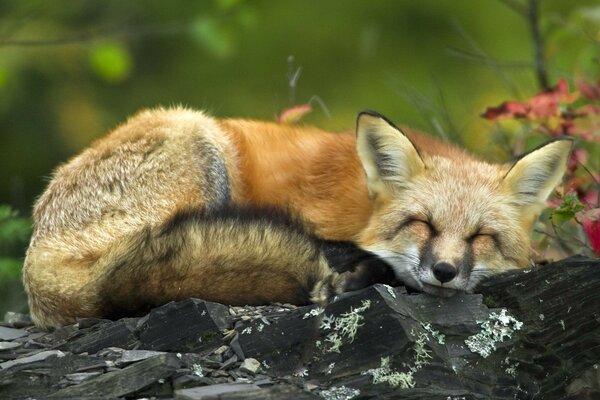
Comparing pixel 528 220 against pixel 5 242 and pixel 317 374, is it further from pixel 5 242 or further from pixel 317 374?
pixel 5 242

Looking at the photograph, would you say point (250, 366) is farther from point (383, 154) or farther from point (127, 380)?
point (383, 154)

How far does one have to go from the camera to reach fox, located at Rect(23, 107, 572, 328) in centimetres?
487

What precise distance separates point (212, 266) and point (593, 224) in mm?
Result: 2162

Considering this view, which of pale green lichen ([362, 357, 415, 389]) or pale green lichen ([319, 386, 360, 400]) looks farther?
pale green lichen ([362, 357, 415, 389])

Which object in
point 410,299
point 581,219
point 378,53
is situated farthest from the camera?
point 378,53

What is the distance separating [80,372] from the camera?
4465 mm

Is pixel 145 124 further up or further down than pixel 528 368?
further up

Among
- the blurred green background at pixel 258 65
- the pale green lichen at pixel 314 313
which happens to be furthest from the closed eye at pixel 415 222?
the blurred green background at pixel 258 65

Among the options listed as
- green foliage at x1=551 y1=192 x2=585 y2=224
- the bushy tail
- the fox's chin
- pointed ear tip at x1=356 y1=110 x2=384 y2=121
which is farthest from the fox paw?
green foliage at x1=551 y1=192 x2=585 y2=224

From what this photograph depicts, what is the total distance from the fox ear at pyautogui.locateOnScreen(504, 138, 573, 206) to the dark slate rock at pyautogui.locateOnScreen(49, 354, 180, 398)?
2.15 metres

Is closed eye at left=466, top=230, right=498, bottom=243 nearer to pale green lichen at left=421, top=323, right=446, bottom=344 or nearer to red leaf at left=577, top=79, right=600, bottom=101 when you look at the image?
pale green lichen at left=421, top=323, right=446, bottom=344

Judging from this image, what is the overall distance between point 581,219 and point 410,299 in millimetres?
1170

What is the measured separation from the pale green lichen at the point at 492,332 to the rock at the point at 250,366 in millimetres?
1016

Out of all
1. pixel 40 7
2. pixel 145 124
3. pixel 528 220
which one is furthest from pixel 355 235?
pixel 40 7
